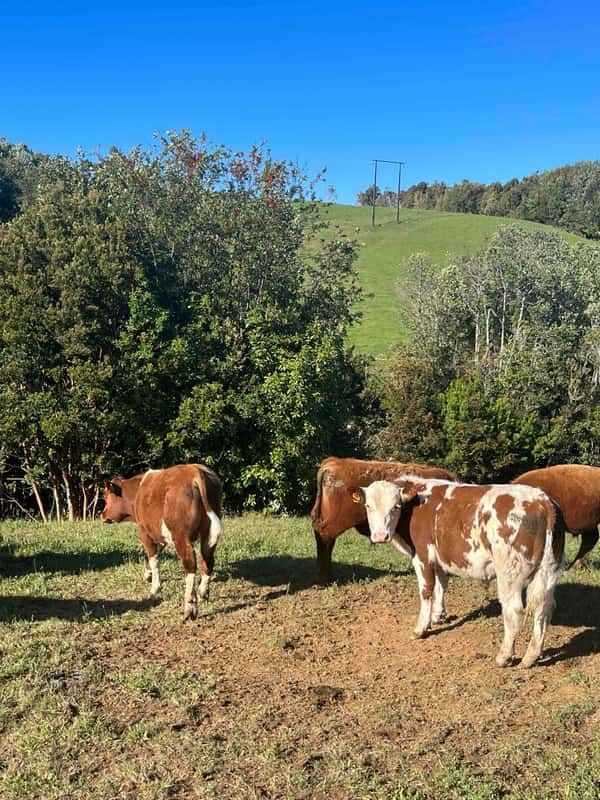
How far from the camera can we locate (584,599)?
31.5 feet

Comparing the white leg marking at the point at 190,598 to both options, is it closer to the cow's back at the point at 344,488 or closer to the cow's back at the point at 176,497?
the cow's back at the point at 176,497

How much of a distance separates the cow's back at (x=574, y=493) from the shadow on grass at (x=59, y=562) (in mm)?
6876

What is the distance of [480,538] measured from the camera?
737 cm

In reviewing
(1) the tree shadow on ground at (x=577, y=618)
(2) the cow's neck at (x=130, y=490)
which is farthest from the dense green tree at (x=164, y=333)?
(1) the tree shadow on ground at (x=577, y=618)

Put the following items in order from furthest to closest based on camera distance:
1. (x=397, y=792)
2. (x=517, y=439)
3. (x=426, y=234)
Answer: (x=426, y=234), (x=517, y=439), (x=397, y=792)

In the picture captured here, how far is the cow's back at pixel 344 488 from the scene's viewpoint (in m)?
10.2

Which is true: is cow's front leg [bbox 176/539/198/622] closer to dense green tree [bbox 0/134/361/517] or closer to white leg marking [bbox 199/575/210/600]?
white leg marking [bbox 199/575/210/600]

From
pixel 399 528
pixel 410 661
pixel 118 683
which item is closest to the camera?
pixel 118 683

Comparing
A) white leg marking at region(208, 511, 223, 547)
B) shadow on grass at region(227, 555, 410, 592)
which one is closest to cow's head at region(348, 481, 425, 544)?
white leg marking at region(208, 511, 223, 547)

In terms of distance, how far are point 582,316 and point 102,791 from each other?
4464 cm

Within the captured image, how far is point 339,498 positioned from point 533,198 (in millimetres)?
117219

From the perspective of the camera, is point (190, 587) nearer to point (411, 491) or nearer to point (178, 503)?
point (178, 503)

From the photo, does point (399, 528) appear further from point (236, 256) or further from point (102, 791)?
point (236, 256)

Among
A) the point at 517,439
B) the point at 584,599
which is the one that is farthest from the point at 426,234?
the point at 584,599
